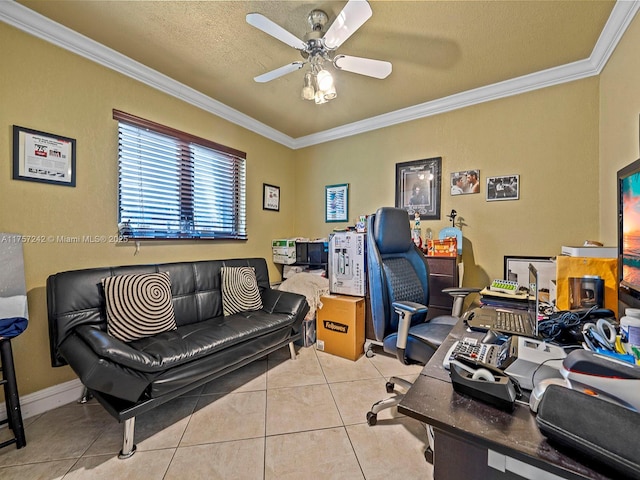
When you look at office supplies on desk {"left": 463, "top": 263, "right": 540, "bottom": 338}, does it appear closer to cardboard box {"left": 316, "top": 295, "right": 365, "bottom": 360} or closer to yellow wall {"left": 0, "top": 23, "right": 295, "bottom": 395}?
cardboard box {"left": 316, "top": 295, "right": 365, "bottom": 360}

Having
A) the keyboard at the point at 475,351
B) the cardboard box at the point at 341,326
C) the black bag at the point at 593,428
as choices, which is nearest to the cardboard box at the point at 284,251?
the cardboard box at the point at 341,326

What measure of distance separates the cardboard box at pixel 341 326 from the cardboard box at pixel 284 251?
34.8 inches

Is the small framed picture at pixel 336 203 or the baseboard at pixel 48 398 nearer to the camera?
the baseboard at pixel 48 398

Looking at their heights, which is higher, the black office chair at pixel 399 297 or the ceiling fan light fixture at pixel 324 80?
the ceiling fan light fixture at pixel 324 80

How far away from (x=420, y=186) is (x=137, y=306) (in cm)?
279

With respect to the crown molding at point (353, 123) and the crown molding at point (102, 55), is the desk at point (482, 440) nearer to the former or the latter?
the crown molding at point (353, 123)

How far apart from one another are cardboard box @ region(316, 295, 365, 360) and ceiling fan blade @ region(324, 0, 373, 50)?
198cm

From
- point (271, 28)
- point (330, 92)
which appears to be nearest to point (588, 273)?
point (330, 92)

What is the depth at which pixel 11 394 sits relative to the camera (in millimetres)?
1436

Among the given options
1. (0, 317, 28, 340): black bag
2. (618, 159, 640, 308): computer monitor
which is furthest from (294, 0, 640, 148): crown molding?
(0, 317, 28, 340): black bag

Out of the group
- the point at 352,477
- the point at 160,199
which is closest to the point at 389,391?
the point at 352,477

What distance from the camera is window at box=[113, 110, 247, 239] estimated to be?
2.20 meters

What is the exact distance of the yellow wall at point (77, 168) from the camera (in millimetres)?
1678

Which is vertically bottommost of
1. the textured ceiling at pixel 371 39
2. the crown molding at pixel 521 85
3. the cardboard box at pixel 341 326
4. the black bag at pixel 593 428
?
the cardboard box at pixel 341 326
